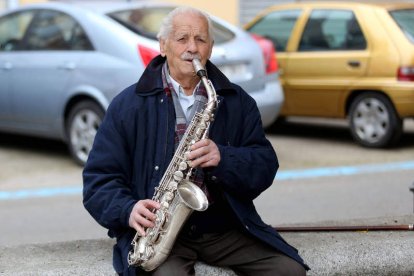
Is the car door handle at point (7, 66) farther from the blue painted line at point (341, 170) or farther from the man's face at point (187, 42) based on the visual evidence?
the man's face at point (187, 42)

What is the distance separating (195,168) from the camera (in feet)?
12.3

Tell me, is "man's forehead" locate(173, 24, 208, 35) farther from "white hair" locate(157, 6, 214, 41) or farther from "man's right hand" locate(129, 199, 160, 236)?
"man's right hand" locate(129, 199, 160, 236)

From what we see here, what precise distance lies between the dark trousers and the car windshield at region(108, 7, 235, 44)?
457cm

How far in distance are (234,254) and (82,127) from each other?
4.88m

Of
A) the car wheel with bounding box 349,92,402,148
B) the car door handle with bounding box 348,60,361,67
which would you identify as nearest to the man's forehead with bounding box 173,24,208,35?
the car wheel with bounding box 349,92,402,148

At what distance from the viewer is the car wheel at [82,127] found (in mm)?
8516

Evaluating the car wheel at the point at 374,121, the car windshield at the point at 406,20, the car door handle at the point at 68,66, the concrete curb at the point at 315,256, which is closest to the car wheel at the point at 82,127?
the car door handle at the point at 68,66

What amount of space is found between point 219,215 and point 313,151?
578cm

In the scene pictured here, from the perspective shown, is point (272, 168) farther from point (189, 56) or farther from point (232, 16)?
point (232, 16)

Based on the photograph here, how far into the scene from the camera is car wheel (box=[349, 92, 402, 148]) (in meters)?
9.38

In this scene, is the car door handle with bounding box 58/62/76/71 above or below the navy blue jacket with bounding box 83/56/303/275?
below

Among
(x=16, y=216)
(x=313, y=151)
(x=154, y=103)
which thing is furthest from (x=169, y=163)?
(x=313, y=151)

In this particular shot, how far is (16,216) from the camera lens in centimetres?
698

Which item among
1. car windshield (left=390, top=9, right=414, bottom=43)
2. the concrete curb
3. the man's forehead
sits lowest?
car windshield (left=390, top=9, right=414, bottom=43)
